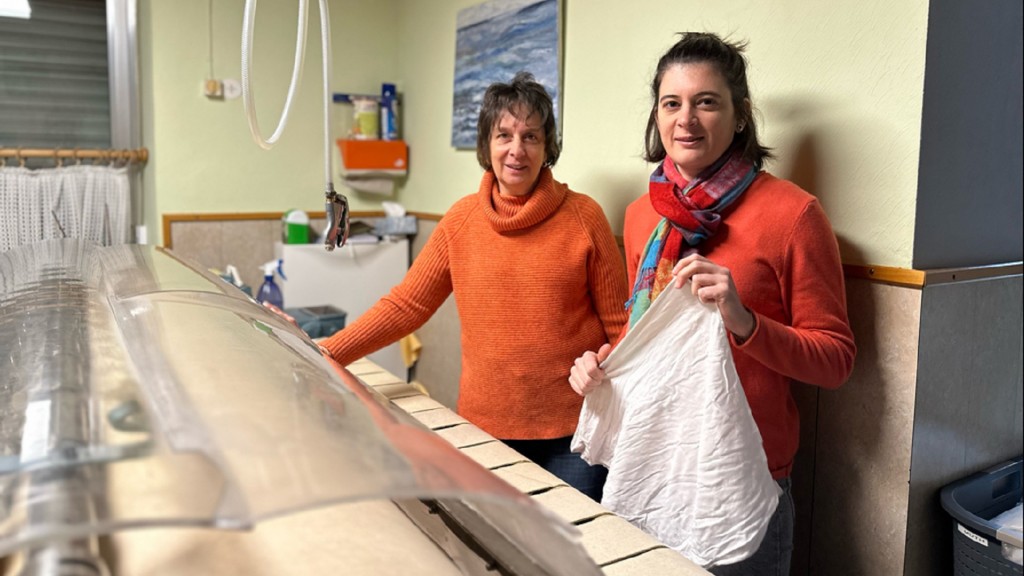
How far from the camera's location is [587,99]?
2.29m

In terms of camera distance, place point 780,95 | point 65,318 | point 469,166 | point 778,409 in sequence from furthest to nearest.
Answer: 1. point 469,166
2. point 780,95
3. point 778,409
4. point 65,318

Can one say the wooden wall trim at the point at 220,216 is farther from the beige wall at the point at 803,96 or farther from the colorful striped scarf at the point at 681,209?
the colorful striped scarf at the point at 681,209

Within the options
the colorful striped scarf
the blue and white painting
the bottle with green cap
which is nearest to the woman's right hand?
the colorful striped scarf

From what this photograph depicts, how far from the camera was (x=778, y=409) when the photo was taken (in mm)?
1468

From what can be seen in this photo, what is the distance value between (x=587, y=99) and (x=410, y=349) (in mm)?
1498

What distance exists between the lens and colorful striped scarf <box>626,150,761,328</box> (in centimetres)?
145

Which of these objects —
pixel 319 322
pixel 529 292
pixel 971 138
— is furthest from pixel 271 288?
pixel 971 138

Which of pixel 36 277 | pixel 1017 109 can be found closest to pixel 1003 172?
pixel 1017 109

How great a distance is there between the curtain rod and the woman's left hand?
2665mm

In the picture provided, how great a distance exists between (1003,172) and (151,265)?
164 cm

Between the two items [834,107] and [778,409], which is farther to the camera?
[834,107]

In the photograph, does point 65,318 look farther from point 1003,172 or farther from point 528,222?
point 1003,172

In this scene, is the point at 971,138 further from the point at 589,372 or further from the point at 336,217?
the point at 336,217

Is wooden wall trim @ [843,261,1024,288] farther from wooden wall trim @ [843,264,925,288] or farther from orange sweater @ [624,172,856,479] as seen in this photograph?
orange sweater @ [624,172,856,479]
